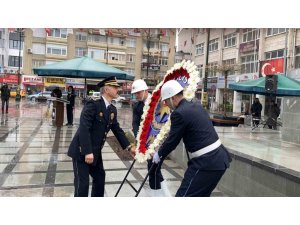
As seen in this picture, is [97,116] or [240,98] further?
[240,98]

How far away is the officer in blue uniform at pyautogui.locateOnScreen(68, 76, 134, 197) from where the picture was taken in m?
3.60

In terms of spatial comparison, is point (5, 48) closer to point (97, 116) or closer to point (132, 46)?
point (132, 46)

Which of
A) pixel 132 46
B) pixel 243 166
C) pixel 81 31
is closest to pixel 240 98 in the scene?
pixel 132 46

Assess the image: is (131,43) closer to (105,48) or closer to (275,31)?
(105,48)

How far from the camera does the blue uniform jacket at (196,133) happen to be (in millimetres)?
3008

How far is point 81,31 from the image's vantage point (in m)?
50.3

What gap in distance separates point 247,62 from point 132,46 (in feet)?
78.1

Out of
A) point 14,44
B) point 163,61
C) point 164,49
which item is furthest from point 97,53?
point 14,44

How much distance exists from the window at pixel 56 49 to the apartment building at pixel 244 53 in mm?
18275

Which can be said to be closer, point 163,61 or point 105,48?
point 105,48

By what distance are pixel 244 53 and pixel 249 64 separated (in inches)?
58.4

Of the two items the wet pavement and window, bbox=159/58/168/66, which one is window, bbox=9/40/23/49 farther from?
the wet pavement

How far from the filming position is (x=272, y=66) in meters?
27.5

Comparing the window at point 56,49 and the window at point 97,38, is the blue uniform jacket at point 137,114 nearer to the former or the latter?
the window at point 56,49
